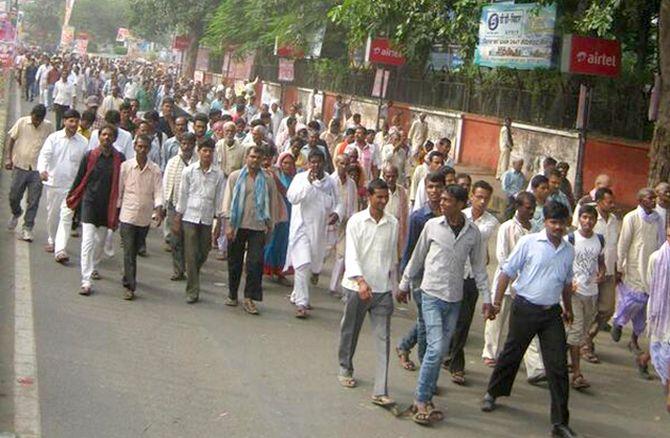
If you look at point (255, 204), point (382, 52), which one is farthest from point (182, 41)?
point (255, 204)

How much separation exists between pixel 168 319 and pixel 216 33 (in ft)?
96.3

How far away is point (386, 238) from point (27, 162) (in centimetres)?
615

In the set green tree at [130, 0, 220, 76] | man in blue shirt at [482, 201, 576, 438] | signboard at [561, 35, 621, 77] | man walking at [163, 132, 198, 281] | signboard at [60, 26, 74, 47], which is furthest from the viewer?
signboard at [60, 26, 74, 47]

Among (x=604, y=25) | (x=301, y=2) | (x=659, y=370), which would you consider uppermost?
(x=301, y=2)

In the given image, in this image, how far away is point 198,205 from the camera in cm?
991

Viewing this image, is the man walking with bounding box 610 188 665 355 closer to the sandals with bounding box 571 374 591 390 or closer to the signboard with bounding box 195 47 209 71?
the sandals with bounding box 571 374 591 390

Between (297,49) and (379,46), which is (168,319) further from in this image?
(297,49)

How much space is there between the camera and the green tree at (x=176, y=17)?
152 ft

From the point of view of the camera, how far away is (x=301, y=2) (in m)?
29.5

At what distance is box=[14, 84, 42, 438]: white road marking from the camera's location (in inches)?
240

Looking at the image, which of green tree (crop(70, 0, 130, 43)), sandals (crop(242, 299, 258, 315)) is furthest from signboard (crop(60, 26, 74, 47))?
sandals (crop(242, 299, 258, 315))

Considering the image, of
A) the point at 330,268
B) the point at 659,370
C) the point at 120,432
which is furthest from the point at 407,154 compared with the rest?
the point at 120,432

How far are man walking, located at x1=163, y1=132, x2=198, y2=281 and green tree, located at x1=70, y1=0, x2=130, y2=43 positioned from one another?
3482 inches

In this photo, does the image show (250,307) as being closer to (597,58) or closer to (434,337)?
(434,337)
